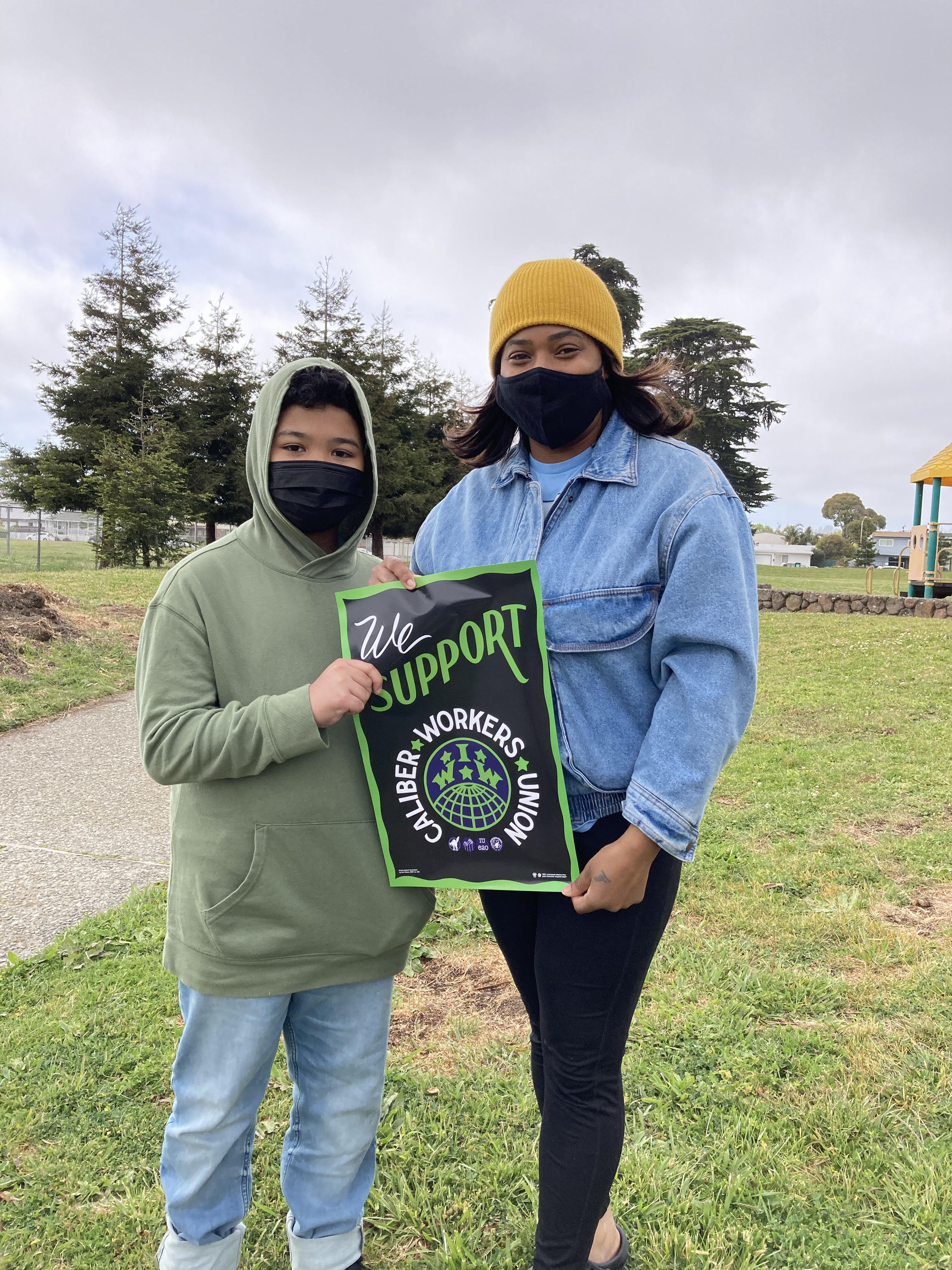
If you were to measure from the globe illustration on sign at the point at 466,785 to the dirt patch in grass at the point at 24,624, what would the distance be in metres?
7.59

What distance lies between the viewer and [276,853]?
1732mm

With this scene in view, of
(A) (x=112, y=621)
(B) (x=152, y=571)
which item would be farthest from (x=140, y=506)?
(A) (x=112, y=621)

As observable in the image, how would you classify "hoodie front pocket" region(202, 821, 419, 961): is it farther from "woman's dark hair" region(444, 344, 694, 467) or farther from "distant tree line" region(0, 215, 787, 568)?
"distant tree line" region(0, 215, 787, 568)

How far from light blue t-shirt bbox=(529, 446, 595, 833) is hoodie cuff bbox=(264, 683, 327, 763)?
62cm

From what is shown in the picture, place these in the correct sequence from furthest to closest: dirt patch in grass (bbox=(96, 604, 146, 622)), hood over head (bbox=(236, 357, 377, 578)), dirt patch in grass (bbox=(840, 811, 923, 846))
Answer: dirt patch in grass (bbox=(96, 604, 146, 622))
dirt patch in grass (bbox=(840, 811, 923, 846))
hood over head (bbox=(236, 357, 377, 578))

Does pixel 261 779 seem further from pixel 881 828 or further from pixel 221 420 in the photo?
pixel 221 420

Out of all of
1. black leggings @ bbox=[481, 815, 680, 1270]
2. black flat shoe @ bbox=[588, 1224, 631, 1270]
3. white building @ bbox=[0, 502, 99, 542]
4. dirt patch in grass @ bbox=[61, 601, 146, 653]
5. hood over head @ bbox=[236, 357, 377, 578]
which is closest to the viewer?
black leggings @ bbox=[481, 815, 680, 1270]

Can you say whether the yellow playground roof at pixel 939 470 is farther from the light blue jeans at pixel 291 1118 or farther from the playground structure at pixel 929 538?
the light blue jeans at pixel 291 1118

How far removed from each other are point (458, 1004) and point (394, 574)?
2.13 m

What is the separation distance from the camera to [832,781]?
6332mm

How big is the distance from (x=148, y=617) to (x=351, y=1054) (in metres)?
1.02

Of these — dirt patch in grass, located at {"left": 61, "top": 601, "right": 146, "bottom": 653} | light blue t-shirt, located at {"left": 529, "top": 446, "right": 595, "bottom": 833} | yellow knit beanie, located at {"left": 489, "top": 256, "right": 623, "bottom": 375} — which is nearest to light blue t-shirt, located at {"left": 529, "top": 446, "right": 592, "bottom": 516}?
light blue t-shirt, located at {"left": 529, "top": 446, "right": 595, "bottom": 833}

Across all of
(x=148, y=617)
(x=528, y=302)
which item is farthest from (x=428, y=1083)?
(x=528, y=302)

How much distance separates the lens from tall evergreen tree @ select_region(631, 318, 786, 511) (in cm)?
2831
